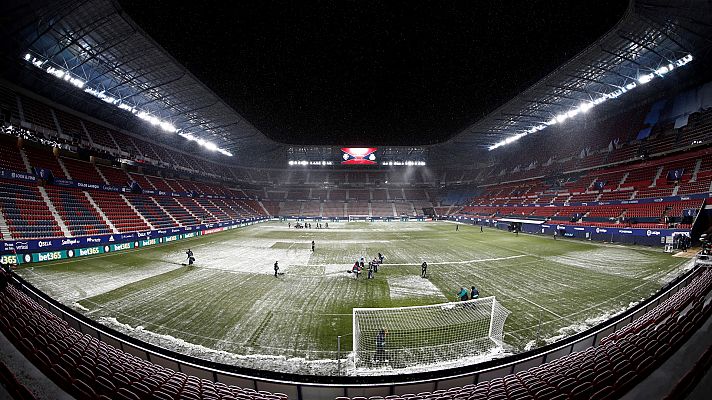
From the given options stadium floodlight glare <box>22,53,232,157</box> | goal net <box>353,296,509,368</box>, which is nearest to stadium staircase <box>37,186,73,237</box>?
stadium floodlight glare <box>22,53,232,157</box>

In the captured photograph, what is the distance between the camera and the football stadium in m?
5.59

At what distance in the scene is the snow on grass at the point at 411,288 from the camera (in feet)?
43.4

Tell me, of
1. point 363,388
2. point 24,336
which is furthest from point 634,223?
point 24,336

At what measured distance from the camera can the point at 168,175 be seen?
45.6 meters

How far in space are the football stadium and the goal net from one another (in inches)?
3.7

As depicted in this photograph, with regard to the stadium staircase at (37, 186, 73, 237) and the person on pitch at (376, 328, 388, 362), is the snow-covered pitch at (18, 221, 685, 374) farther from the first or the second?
the stadium staircase at (37, 186, 73, 237)

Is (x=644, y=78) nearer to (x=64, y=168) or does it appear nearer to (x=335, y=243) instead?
(x=335, y=243)

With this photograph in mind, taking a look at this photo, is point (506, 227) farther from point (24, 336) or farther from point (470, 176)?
point (24, 336)

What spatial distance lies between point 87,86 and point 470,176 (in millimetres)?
79904

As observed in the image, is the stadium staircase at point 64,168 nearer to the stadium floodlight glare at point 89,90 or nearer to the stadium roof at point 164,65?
the stadium roof at point 164,65

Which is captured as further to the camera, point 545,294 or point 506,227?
point 506,227

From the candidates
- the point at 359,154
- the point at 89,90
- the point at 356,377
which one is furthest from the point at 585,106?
the point at 89,90

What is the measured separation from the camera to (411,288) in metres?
14.3

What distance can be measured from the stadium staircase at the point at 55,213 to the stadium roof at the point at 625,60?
1845 inches
